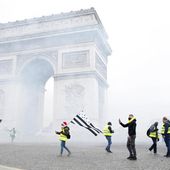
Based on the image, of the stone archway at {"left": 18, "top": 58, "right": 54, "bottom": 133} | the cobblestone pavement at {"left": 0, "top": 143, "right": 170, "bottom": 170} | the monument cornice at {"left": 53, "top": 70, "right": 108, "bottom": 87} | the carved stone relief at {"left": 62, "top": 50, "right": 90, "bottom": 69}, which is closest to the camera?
the cobblestone pavement at {"left": 0, "top": 143, "right": 170, "bottom": 170}

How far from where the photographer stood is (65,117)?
2422 cm

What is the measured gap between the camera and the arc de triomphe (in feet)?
80.4

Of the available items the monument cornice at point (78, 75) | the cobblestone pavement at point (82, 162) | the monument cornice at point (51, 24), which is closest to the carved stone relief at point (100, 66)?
the monument cornice at point (78, 75)

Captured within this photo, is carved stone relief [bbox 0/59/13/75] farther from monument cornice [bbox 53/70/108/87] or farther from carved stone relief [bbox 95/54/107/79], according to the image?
carved stone relief [bbox 95/54/107/79]

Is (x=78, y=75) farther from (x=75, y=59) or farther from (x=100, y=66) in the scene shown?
(x=100, y=66)

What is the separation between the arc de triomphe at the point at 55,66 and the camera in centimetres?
2452

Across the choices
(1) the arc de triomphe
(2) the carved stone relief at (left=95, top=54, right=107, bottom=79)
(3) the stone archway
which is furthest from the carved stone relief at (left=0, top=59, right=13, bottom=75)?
(2) the carved stone relief at (left=95, top=54, right=107, bottom=79)

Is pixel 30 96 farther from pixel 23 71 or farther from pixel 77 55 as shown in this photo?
pixel 77 55

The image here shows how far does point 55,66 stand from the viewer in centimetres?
2605

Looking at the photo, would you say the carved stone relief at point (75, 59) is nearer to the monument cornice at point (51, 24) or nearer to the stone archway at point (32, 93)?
the stone archway at point (32, 93)

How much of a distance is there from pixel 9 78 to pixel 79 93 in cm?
829

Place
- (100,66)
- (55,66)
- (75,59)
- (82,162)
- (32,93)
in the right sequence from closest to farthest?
(82,162) < (75,59) < (55,66) < (100,66) < (32,93)

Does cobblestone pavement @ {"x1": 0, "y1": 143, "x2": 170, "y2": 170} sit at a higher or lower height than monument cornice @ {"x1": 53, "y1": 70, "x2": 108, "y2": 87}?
lower

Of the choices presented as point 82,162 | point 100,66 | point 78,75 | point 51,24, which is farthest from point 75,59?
point 82,162
